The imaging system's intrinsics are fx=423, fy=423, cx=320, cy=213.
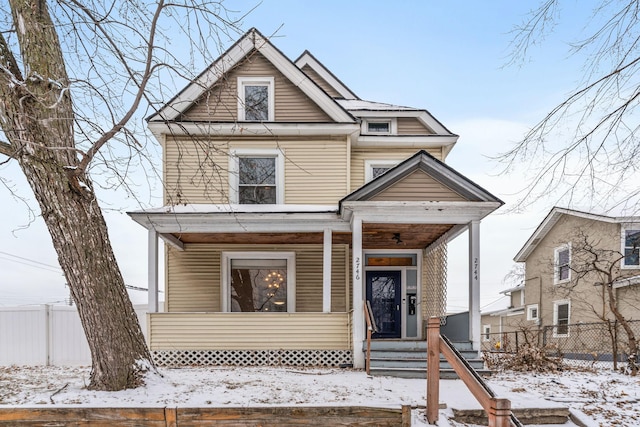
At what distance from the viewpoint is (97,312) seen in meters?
5.02

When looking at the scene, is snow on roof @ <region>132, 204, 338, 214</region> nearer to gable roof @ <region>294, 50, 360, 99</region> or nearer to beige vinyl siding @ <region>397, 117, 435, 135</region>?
beige vinyl siding @ <region>397, 117, 435, 135</region>

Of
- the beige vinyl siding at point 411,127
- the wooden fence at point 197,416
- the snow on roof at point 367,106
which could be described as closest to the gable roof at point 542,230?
the beige vinyl siding at point 411,127

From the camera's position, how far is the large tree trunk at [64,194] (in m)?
4.92

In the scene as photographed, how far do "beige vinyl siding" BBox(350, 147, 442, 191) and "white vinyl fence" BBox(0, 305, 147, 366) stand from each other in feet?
26.0

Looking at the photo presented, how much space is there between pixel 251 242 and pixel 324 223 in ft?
8.20

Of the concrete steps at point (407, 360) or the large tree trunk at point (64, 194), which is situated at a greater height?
the large tree trunk at point (64, 194)

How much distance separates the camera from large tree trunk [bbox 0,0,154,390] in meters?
4.92

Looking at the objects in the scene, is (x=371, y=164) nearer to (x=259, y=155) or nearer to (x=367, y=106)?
(x=367, y=106)

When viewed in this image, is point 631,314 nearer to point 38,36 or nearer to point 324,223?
point 324,223

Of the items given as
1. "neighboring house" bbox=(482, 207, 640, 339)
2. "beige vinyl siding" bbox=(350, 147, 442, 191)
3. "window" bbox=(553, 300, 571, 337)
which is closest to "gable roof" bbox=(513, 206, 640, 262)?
"neighboring house" bbox=(482, 207, 640, 339)

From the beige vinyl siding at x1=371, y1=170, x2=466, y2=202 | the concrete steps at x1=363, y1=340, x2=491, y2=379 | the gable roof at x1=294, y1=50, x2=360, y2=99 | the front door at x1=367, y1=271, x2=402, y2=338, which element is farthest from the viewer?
the gable roof at x1=294, y1=50, x2=360, y2=99

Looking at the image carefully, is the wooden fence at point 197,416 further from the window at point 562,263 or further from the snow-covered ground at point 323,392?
the window at point 562,263

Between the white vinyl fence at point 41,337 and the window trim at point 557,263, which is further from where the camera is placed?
the window trim at point 557,263

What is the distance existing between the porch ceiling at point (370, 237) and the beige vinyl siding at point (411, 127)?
325cm
